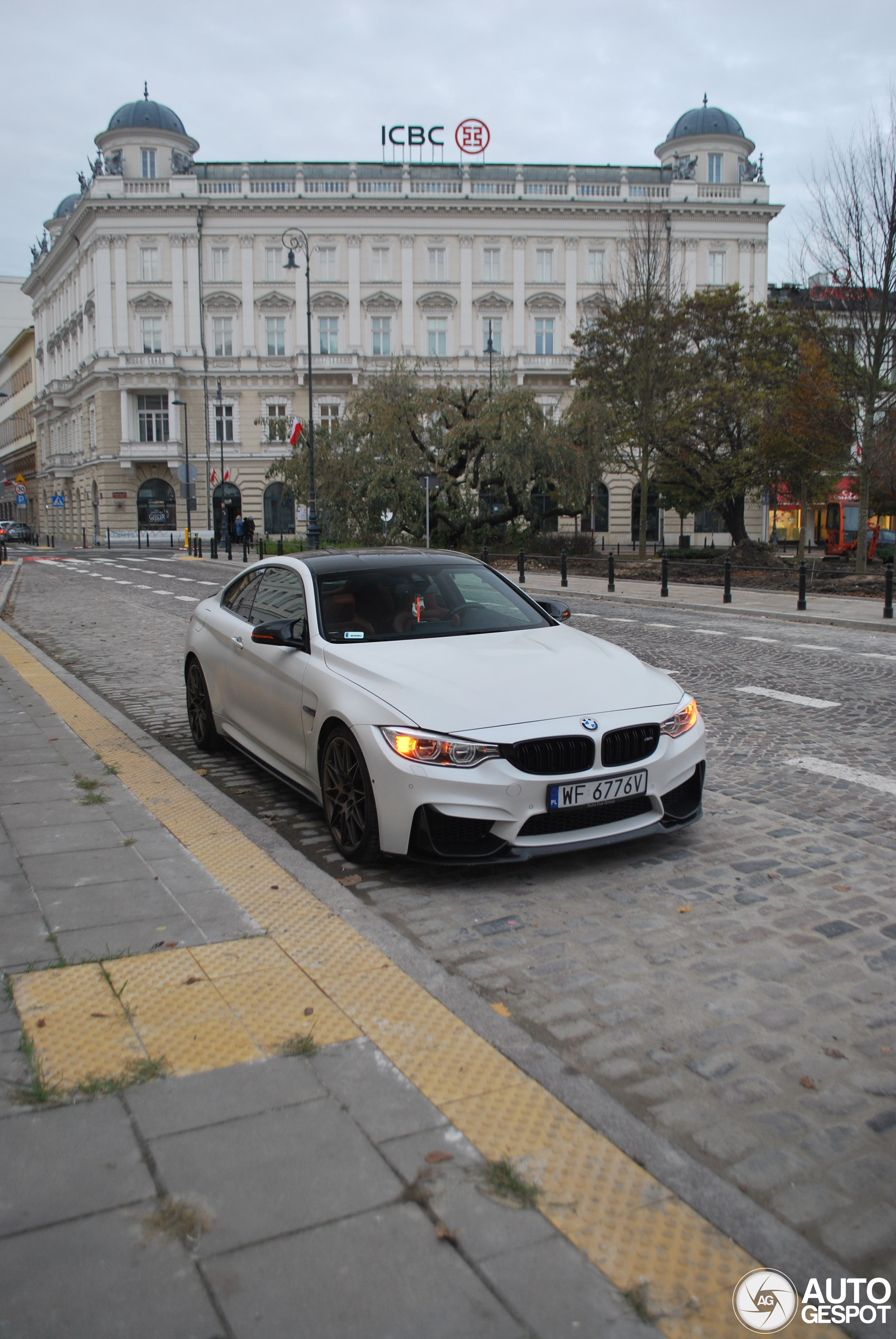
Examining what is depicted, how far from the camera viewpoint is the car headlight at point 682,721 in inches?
202

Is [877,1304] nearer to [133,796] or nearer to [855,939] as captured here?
[855,939]

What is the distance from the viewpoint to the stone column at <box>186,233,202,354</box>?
233 feet

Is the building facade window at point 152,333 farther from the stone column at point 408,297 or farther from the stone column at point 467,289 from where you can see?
the stone column at point 467,289

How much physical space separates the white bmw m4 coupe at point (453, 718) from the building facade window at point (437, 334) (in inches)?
2727

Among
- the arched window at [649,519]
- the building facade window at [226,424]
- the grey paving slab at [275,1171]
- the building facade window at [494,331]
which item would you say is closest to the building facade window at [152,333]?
the building facade window at [226,424]

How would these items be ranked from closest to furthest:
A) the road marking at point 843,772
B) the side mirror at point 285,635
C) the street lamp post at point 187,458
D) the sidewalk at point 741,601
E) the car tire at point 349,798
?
the car tire at point 349,798 < the side mirror at point 285,635 < the road marking at point 843,772 < the sidewalk at point 741,601 < the street lamp post at point 187,458

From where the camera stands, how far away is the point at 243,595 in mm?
7238

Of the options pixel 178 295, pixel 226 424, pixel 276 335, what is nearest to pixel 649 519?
pixel 276 335

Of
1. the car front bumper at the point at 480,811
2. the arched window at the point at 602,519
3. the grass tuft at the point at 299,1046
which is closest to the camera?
the grass tuft at the point at 299,1046

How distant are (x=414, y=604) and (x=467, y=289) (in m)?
70.7

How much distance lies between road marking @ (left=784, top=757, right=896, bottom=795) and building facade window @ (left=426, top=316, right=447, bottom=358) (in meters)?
68.8

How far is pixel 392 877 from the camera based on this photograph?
5.03 meters

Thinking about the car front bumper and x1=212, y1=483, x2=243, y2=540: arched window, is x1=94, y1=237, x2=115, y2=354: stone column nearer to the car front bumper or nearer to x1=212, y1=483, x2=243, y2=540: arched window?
x1=212, y1=483, x2=243, y2=540: arched window

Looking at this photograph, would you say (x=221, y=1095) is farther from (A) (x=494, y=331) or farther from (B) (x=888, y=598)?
(A) (x=494, y=331)
